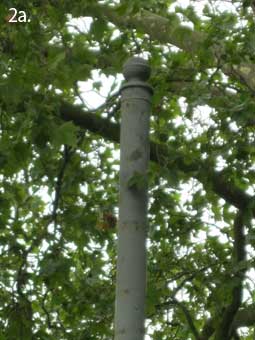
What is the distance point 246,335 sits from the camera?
25.4ft

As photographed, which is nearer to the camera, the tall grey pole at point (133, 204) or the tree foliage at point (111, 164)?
the tall grey pole at point (133, 204)

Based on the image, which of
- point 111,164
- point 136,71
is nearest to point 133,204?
point 136,71

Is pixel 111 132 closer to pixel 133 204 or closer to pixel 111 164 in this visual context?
pixel 111 164

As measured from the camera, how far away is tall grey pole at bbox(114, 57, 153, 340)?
244cm

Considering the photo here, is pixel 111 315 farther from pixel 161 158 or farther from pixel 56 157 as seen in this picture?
pixel 161 158

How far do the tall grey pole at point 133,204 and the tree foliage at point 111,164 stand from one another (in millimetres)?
1228

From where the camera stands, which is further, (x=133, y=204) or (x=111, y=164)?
(x=111, y=164)

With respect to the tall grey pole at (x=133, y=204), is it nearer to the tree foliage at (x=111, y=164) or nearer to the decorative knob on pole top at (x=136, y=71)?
the decorative knob on pole top at (x=136, y=71)

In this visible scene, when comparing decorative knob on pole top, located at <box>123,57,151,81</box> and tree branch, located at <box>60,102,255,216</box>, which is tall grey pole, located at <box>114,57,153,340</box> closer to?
decorative knob on pole top, located at <box>123,57,151,81</box>

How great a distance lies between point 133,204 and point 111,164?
4.76 metres

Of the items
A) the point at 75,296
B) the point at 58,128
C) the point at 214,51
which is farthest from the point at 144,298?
the point at 75,296

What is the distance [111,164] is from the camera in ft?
24.2

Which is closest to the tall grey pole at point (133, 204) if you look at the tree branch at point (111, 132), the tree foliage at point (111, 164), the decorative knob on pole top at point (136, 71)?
the decorative knob on pole top at point (136, 71)

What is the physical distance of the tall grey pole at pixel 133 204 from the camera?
2439 millimetres
